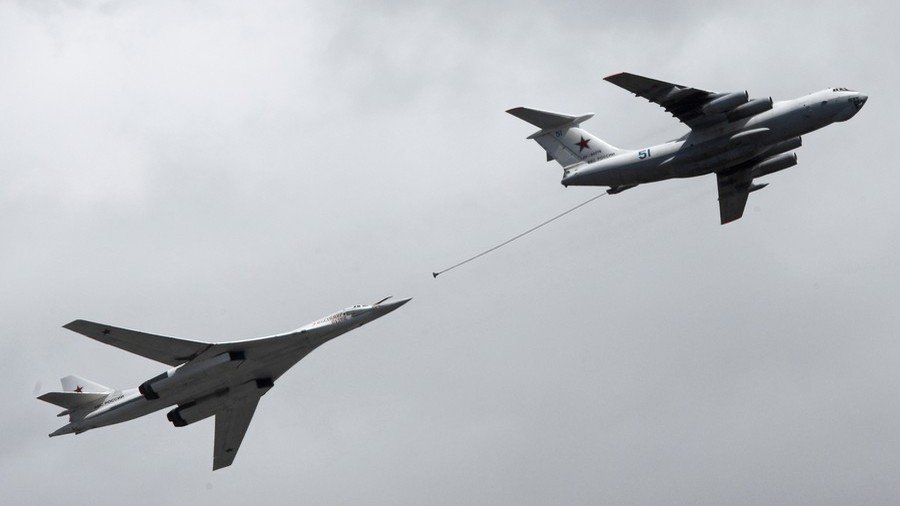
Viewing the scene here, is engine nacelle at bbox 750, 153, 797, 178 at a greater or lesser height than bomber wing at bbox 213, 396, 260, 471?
greater

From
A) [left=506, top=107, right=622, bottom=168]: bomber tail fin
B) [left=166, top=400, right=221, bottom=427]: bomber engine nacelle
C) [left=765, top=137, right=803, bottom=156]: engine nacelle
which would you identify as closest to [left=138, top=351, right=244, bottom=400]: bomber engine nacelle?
[left=166, top=400, right=221, bottom=427]: bomber engine nacelle

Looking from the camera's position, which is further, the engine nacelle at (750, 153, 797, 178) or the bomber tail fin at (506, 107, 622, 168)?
the engine nacelle at (750, 153, 797, 178)

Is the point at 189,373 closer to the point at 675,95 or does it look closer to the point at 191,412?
the point at 191,412

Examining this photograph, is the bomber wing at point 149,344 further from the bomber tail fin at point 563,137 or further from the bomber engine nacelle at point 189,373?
the bomber tail fin at point 563,137

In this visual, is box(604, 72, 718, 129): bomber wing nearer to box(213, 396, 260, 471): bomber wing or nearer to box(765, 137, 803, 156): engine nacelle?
box(765, 137, 803, 156): engine nacelle

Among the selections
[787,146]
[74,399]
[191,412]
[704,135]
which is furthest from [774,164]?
[74,399]

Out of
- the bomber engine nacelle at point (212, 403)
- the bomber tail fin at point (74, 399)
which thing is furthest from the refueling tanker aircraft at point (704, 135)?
the bomber tail fin at point (74, 399)
